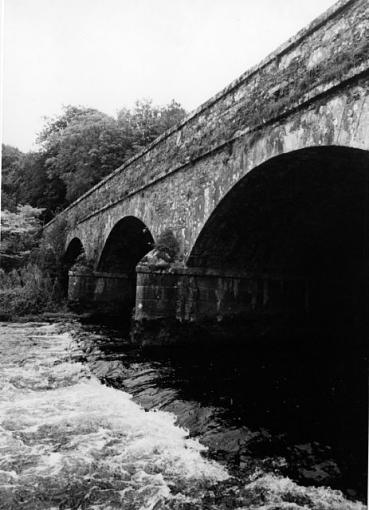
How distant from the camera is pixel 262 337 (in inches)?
325

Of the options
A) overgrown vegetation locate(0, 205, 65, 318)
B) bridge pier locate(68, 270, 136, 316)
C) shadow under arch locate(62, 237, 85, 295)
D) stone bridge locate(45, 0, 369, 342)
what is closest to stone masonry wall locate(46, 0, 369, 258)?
stone bridge locate(45, 0, 369, 342)

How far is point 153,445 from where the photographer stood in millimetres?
3867

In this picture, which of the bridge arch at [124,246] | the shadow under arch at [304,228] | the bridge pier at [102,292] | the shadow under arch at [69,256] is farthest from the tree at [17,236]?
the shadow under arch at [304,228]

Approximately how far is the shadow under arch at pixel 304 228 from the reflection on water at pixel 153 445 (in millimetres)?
2304

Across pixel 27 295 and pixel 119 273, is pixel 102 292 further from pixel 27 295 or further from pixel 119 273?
pixel 27 295

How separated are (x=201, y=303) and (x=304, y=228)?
8.08ft

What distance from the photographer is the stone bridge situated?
4.39 meters

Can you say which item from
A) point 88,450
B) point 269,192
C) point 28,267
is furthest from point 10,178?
point 88,450

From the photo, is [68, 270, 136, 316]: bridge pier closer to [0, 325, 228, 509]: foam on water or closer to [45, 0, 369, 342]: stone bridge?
[45, 0, 369, 342]: stone bridge

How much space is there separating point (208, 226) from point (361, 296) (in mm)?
4547

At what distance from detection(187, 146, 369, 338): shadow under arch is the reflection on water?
2.30 meters

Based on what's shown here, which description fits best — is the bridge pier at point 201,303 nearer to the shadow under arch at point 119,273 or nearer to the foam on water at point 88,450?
the foam on water at point 88,450

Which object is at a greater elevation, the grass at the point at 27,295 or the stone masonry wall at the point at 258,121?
the stone masonry wall at the point at 258,121

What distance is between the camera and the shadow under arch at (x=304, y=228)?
5492mm
